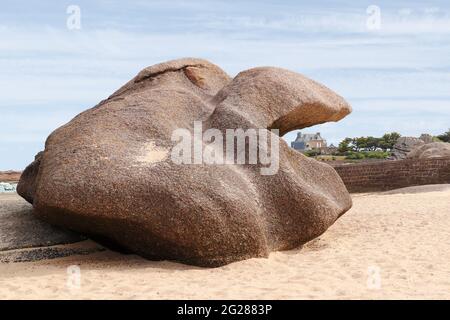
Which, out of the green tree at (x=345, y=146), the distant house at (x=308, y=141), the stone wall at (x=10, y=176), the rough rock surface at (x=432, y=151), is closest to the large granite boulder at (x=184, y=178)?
the rough rock surface at (x=432, y=151)

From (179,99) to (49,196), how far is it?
2.71 metres

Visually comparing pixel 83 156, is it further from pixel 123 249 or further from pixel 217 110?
pixel 217 110

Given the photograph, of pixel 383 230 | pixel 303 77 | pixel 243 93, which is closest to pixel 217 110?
pixel 243 93

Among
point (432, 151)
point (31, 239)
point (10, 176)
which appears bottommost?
point (10, 176)

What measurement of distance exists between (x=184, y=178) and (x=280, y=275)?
1667 millimetres

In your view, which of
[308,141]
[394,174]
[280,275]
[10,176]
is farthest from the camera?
[308,141]

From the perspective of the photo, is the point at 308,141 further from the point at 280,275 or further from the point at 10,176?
the point at 280,275

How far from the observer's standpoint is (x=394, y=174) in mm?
22125

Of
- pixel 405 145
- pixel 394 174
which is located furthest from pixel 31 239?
pixel 405 145

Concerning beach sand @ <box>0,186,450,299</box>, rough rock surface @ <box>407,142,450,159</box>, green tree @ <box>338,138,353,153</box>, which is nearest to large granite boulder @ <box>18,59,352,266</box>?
beach sand @ <box>0,186,450,299</box>

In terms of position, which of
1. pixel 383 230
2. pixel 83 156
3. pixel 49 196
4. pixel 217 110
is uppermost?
pixel 217 110

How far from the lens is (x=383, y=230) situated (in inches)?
416

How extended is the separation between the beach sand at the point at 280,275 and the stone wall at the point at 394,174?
1211 centimetres

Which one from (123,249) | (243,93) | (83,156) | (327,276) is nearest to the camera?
(327,276)
